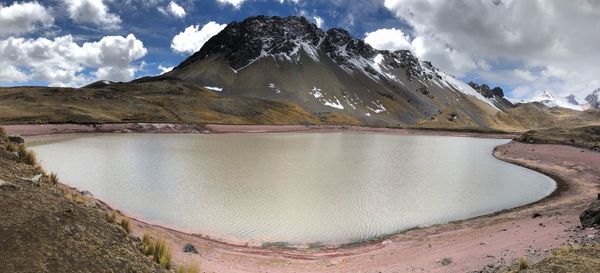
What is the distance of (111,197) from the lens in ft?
78.7

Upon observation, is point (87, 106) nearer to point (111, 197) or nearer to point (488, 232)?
point (111, 197)

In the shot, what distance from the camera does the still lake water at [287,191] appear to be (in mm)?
20703

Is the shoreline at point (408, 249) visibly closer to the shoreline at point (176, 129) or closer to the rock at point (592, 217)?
the rock at point (592, 217)

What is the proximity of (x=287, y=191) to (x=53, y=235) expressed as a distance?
2063cm

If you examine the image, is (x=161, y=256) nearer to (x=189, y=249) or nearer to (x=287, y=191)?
(x=189, y=249)

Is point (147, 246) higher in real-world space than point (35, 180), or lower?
lower

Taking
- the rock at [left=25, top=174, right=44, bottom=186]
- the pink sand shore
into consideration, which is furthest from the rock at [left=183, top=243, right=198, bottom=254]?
the rock at [left=25, top=174, right=44, bottom=186]

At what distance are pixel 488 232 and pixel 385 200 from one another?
8103mm

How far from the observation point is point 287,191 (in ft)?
92.4

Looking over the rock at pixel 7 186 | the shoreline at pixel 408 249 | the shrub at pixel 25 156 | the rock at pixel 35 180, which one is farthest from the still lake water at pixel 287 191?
the rock at pixel 7 186

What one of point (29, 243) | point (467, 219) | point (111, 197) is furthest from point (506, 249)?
point (111, 197)

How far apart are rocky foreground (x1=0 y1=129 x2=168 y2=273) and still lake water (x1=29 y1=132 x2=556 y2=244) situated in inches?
373

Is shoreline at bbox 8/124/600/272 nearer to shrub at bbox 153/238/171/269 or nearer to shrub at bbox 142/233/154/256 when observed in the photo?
shrub at bbox 153/238/171/269

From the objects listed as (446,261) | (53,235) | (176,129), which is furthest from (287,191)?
(176,129)
